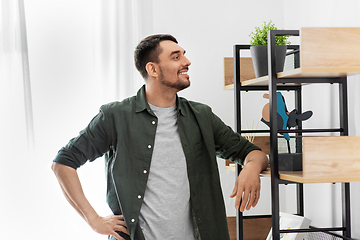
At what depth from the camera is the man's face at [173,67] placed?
173cm

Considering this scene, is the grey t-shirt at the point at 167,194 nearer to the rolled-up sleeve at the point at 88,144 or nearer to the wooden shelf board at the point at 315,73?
the rolled-up sleeve at the point at 88,144

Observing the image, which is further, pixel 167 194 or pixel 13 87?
pixel 13 87

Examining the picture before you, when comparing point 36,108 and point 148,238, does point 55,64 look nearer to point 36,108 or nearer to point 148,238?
point 36,108

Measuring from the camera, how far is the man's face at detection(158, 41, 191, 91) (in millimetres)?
1729

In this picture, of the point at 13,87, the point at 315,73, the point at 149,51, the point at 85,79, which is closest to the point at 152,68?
the point at 149,51

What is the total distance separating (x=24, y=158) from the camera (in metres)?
2.30

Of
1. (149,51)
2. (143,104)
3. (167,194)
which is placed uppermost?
(149,51)

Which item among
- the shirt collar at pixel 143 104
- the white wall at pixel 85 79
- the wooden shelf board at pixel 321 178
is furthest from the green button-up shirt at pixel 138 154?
the white wall at pixel 85 79

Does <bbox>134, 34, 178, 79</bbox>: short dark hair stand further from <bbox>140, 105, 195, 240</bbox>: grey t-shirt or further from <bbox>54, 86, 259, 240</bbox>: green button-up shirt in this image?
<bbox>140, 105, 195, 240</bbox>: grey t-shirt

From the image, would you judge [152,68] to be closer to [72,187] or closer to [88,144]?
[88,144]

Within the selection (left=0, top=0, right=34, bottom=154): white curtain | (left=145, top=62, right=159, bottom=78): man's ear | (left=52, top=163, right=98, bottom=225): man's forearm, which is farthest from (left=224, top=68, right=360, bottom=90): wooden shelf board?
(left=0, top=0, right=34, bottom=154): white curtain

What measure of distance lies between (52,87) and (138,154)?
37.7 inches

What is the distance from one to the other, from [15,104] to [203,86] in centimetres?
111

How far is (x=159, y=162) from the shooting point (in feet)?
5.52
